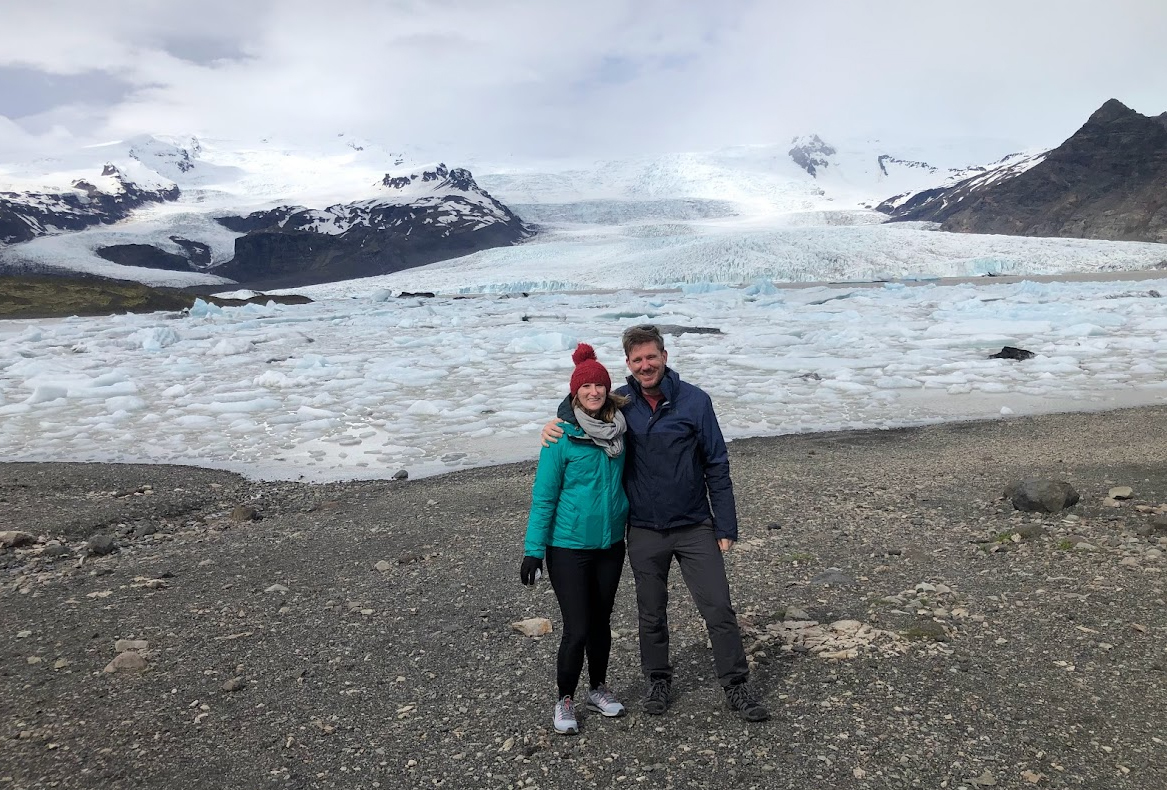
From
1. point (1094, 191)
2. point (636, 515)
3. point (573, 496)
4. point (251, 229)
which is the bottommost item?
point (636, 515)

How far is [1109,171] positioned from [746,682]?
109 m

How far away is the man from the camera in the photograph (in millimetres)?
2947

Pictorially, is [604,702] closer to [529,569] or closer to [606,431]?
[529,569]

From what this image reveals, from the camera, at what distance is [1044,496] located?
202 inches

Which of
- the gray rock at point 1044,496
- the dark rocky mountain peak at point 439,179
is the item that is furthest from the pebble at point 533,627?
the dark rocky mountain peak at point 439,179

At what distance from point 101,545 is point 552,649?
354 centimetres

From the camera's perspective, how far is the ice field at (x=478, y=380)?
9.34 meters

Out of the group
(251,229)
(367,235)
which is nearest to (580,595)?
(367,235)

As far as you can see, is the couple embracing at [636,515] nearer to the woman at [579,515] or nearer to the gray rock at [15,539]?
the woman at [579,515]

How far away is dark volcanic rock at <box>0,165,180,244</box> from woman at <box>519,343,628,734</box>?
162726 mm

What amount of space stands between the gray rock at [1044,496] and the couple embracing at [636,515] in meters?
3.11

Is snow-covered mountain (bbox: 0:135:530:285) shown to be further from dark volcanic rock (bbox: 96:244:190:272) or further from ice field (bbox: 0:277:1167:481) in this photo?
ice field (bbox: 0:277:1167:481)

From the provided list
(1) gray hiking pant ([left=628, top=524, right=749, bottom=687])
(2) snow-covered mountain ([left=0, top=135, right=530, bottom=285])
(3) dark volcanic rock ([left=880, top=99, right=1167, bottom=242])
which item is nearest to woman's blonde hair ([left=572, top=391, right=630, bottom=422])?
(1) gray hiking pant ([left=628, top=524, right=749, bottom=687])

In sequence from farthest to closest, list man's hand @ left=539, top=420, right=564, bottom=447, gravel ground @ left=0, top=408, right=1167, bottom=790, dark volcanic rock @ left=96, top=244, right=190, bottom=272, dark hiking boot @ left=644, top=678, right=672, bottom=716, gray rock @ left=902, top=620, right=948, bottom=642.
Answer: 1. dark volcanic rock @ left=96, top=244, right=190, bottom=272
2. gray rock @ left=902, top=620, right=948, bottom=642
3. dark hiking boot @ left=644, top=678, right=672, bottom=716
4. man's hand @ left=539, top=420, right=564, bottom=447
5. gravel ground @ left=0, top=408, right=1167, bottom=790
